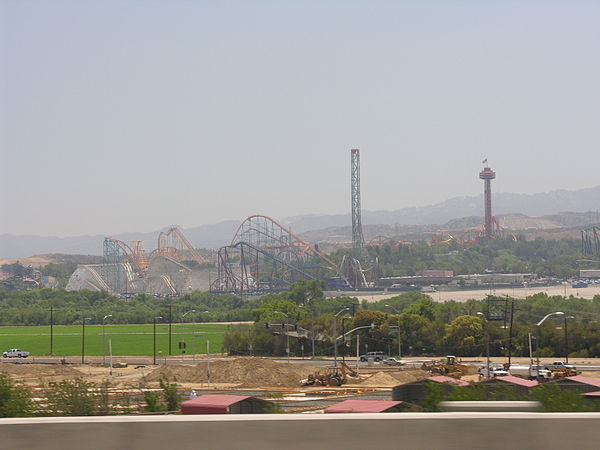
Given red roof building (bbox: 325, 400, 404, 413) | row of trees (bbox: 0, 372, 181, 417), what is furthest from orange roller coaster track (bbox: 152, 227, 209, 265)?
red roof building (bbox: 325, 400, 404, 413)

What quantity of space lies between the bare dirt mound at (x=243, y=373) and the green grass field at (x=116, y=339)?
1152cm

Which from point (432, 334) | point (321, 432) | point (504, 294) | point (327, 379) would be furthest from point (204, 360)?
point (504, 294)

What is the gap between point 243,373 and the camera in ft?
141

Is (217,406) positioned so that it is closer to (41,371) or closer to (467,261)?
(41,371)

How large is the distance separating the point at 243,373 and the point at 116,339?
37.7 metres

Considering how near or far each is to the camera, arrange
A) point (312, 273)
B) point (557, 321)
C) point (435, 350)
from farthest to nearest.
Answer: point (312, 273)
point (557, 321)
point (435, 350)

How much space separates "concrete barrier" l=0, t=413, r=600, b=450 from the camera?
18.7 feet

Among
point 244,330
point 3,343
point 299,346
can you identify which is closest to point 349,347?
point 299,346

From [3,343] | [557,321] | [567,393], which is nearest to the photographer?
[567,393]

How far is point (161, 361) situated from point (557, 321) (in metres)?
31.8

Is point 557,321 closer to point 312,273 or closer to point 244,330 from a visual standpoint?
point 244,330

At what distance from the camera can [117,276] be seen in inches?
6363

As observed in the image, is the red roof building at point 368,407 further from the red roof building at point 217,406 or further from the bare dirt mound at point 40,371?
the bare dirt mound at point 40,371

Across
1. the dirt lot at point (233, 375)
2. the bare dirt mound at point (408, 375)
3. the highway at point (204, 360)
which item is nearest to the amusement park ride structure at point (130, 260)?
the highway at point (204, 360)
